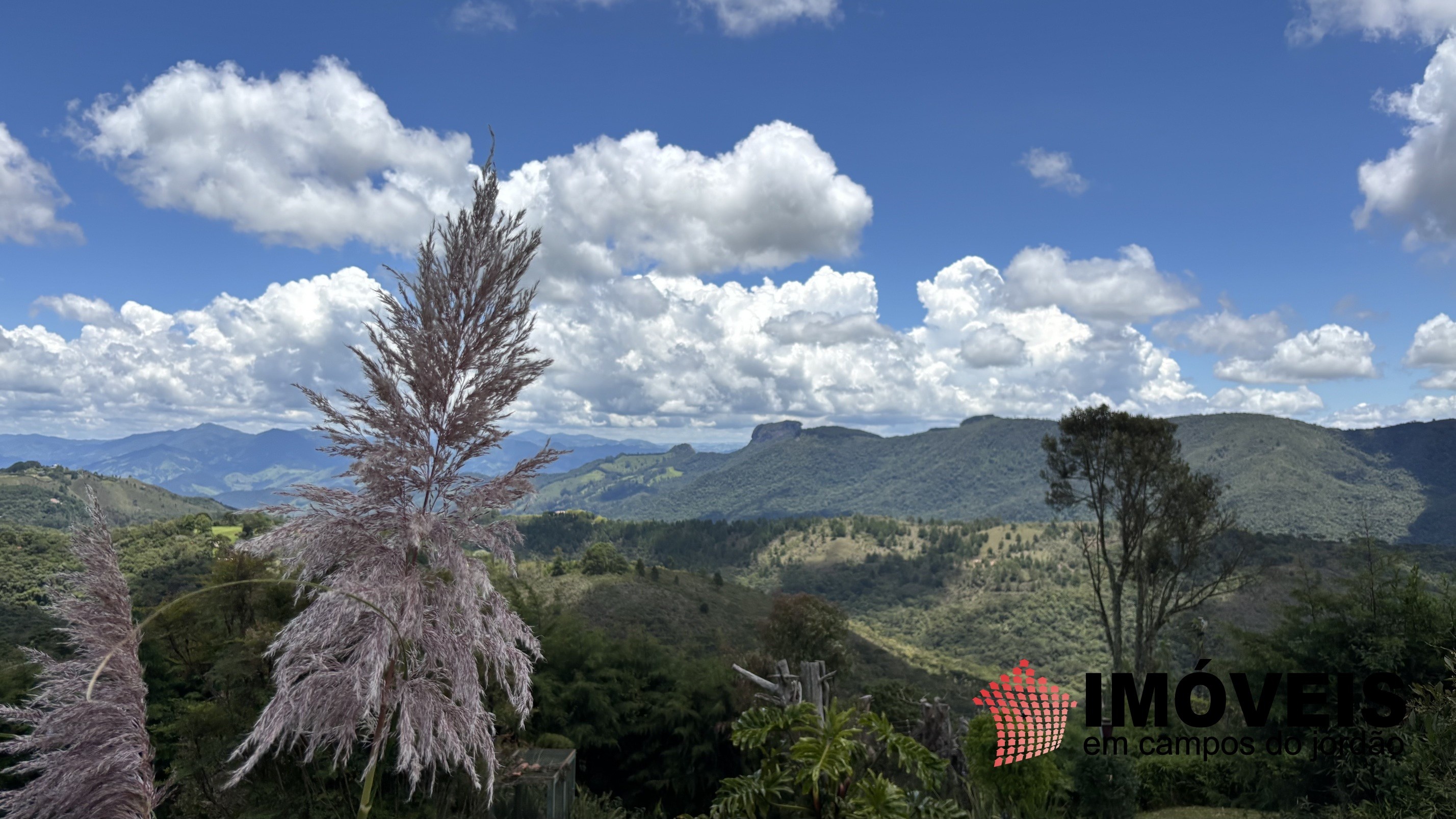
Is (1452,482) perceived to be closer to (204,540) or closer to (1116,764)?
(1116,764)

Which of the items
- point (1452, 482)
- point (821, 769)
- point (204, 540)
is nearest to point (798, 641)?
point (821, 769)

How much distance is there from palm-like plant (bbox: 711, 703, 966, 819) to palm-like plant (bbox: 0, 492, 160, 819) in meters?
3.20

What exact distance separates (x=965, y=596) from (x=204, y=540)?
83.5 meters

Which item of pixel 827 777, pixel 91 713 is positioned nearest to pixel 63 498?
pixel 91 713

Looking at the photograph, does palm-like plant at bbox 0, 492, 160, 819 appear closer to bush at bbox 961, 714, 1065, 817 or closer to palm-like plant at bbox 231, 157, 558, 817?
palm-like plant at bbox 231, 157, 558, 817

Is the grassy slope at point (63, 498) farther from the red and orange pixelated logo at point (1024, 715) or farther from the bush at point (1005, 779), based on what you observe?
the red and orange pixelated logo at point (1024, 715)

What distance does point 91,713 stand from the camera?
2977 mm

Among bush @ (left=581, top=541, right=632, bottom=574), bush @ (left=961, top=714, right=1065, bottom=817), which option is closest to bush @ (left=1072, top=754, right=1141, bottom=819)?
bush @ (left=961, top=714, right=1065, bottom=817)

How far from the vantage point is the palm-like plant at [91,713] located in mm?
2926

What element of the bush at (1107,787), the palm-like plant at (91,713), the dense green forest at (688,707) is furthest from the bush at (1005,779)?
the palm-like plant at (91,713)

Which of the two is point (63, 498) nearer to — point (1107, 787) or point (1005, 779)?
point (1005, 779)

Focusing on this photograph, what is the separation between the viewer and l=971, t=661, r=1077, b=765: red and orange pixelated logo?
7547 millimetres

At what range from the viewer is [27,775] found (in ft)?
24.2

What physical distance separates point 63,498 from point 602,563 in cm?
11132
